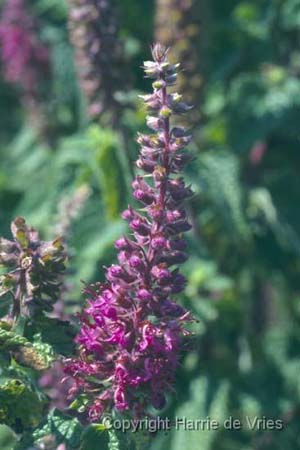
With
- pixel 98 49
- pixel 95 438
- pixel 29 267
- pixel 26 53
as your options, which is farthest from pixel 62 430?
pixel 26 53

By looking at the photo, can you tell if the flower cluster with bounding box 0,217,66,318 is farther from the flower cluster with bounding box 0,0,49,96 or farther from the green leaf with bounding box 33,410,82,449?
the flower cluster with bounding box 0,0,49,96

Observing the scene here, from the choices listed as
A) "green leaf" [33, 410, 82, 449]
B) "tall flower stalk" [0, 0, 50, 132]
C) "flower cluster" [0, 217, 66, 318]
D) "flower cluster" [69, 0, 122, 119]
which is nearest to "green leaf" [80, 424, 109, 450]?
"green leaf" [33, 410, 82, 449]

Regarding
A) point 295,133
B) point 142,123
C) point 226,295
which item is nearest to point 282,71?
point 295,133

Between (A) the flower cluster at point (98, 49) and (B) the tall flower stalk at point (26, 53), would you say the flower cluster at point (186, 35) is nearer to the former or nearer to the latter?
(A) the flower cluster at point (98, 49)

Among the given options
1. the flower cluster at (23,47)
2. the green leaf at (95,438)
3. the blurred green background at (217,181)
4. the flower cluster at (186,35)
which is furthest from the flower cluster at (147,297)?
the flower cluster at (23,47)

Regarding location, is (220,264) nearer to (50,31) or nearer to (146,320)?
(50,31)

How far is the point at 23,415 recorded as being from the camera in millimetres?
1608

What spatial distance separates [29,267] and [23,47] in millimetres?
1530

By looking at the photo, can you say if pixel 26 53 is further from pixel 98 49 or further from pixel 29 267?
pixel 29 267

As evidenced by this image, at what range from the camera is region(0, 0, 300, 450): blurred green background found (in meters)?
2.75

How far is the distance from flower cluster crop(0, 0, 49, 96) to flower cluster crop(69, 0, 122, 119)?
0.38 metres

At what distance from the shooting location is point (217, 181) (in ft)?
9.43

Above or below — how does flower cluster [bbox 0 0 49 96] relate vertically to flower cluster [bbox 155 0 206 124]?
above

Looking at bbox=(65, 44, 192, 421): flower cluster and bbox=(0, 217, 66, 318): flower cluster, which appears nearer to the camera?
bbox=(65, 44, 192, 421): flower cluster
